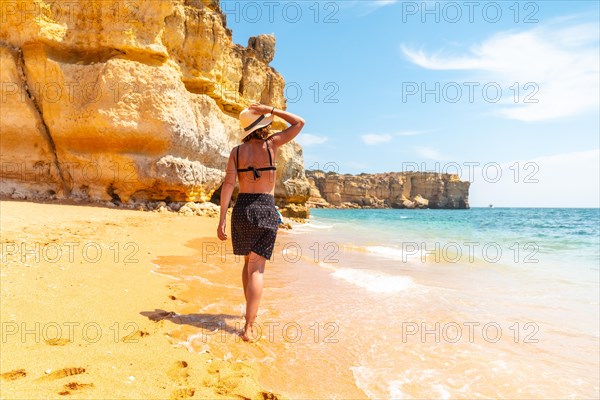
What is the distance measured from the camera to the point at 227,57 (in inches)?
811

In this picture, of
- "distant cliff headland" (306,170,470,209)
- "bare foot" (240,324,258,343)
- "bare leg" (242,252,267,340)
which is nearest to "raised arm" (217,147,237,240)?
"bare leg" (242,252,267,340)

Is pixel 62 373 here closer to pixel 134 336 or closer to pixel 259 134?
pixel 134 336

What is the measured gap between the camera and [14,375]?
6.18 ft

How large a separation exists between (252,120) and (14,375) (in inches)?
91.8

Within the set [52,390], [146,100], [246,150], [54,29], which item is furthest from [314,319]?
[54,29]

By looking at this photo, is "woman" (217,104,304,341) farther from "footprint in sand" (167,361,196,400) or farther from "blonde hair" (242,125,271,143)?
"footprint in sand" (167,361,196,400)

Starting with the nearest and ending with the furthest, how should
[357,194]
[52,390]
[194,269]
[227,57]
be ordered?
[52,390], [194,269], [227,57], [357,194]

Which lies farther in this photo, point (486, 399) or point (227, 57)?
point (227, 57)

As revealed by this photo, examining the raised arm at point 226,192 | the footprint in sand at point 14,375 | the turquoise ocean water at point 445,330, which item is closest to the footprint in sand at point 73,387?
the footprint in sand at point 14,375

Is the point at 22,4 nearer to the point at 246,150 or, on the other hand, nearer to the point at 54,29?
the point at 54,29

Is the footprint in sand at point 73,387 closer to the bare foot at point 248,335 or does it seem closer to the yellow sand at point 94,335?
the yellow sand at point 94,335

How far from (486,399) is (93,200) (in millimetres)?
13922

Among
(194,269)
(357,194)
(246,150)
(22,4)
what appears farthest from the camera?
(357,194)

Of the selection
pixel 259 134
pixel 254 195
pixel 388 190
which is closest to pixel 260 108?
pixel 259 134
